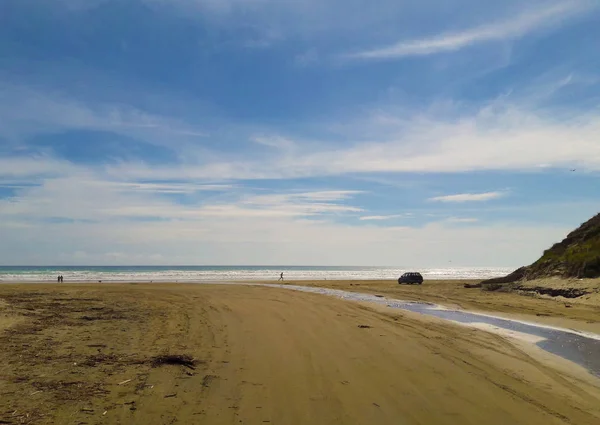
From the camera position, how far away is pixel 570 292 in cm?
2872

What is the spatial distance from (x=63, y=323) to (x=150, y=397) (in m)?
9.43

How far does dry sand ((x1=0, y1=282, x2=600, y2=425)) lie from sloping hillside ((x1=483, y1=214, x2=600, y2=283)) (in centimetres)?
2014

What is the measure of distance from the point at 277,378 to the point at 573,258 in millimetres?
32441

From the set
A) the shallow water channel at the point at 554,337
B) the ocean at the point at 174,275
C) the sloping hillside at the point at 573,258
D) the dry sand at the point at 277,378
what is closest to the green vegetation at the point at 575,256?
the sloping hillside at the point at 573,258

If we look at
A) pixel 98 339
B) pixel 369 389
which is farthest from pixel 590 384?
pixel 98 339

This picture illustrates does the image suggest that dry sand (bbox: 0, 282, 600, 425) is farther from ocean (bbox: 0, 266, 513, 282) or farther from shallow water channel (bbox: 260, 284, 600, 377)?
ocean (bbox: 0, 266, 513, 282)

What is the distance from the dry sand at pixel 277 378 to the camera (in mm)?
6785

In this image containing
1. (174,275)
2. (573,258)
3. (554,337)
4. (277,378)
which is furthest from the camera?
(174,275)

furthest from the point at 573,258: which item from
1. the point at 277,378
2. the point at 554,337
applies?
the point at 277,378

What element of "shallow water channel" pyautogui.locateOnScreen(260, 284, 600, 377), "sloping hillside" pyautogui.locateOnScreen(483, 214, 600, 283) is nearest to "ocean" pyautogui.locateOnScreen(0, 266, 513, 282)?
"sloping hillside" pyautogui.locateOnScreen(483, 214, 600, 283)

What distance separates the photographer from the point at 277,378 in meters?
8.73

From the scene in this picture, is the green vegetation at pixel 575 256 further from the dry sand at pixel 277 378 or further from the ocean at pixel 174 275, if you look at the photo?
the ocean at pixel 174 275

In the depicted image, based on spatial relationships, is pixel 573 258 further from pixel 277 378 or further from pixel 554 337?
pixel 277 378

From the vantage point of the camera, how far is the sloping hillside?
30611 mm
